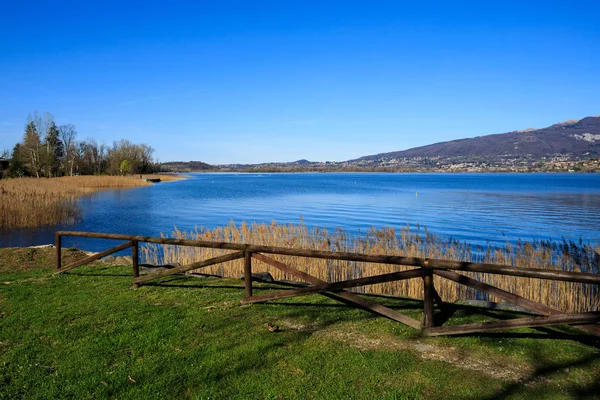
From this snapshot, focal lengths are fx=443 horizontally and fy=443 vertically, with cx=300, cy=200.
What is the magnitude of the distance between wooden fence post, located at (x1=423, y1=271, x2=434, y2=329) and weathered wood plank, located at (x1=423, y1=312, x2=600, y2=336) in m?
0.12

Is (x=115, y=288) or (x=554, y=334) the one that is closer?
(x=554, y=334)

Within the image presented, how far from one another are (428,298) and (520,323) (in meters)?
1.29

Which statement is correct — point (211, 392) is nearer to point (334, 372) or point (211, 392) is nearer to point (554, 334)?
point (334, 372)

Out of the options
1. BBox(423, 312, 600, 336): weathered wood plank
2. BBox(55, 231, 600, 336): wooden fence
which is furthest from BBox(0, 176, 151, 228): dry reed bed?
BBox(423, 312, 600, 336): weathered wood plank

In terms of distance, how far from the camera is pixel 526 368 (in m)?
5.79

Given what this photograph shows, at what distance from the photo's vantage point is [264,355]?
6.24 m

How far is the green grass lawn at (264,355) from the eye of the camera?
209 inches

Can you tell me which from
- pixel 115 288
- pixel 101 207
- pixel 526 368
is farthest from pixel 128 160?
pixel 526 368

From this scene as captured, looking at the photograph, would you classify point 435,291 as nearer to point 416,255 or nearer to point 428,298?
point 428,298

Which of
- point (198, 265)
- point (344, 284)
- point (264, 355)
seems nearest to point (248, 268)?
point (198, 265)

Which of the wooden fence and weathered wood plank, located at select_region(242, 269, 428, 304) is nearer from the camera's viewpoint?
the wooden fence

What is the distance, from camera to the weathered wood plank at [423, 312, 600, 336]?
570 cm

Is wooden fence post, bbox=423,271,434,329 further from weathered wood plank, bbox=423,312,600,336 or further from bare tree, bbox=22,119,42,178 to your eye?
bare tree, bbox=22,119,42,178

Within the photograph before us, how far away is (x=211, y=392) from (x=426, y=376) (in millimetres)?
2656
